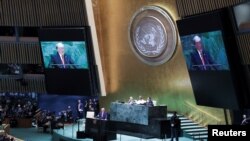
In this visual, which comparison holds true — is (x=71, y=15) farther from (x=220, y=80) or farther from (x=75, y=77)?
(x=220, y=80)

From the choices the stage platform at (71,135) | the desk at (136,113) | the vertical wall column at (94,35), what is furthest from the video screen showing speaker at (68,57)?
the desk at (136,113)

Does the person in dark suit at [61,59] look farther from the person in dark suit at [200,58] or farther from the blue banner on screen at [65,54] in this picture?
the person in dark suit at [200,58]

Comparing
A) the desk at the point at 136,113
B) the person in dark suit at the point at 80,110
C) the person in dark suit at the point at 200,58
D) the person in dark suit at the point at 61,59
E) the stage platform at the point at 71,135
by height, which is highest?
the person in dark suit at the point at 61,59

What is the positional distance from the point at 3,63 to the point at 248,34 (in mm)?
14063

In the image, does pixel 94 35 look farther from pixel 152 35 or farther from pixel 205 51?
pixel 205 51

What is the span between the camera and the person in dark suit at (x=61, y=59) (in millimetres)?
22469

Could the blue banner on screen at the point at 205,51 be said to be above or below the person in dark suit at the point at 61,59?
below

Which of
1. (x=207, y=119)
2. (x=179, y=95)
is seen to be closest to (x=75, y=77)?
(x=179, y=95)

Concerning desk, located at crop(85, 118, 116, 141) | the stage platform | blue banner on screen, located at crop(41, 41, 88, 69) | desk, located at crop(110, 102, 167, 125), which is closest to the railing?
the stage platform

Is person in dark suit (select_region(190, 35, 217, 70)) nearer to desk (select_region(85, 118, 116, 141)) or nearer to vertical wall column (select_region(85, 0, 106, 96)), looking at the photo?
desk (select_region(85, 118, 116, 141))

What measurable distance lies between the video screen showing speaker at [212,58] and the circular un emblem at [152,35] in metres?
1.95

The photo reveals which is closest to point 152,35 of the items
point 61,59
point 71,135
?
point 61,59

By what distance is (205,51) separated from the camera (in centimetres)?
1716

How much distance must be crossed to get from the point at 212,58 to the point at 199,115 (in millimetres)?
3445
